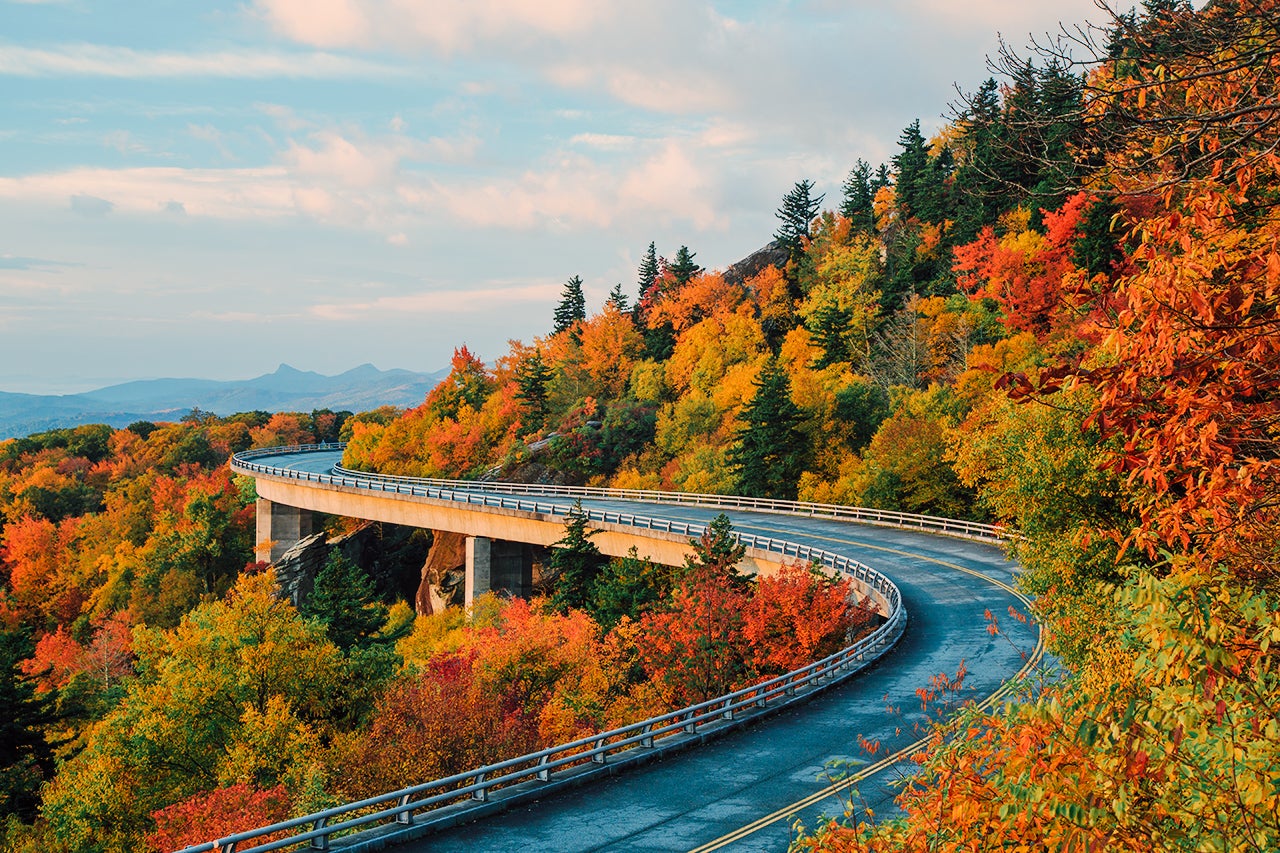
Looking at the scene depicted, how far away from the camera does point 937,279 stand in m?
80.9

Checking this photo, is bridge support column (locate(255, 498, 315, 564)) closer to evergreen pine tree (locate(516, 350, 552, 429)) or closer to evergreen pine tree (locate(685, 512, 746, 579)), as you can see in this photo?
evergreen pine tree (locate(516, 350, 552, 429))

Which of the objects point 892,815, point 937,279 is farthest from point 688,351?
point 892,815

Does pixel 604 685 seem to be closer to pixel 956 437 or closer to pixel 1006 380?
pixel 956 437

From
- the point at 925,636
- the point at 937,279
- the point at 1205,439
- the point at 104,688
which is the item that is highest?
the point at 937,279

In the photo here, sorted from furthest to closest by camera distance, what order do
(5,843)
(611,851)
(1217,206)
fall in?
(5,843) < (611,851) < (1217,206)

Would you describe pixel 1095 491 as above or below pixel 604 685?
above

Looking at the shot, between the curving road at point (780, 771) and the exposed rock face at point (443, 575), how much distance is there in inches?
1630

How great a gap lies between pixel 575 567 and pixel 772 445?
18.4m

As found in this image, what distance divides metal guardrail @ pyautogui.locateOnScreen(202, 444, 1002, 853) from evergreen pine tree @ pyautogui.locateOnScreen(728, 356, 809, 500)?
9.67 feet

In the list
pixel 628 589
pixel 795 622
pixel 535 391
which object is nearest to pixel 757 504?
pixel 628 589

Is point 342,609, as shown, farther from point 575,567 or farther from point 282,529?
point 282,529

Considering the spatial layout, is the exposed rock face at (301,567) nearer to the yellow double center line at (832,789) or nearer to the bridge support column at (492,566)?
→ the bridge support column at (492,566)

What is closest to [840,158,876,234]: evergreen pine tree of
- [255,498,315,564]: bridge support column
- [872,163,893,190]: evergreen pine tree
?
[872,163,893,190]: evergreen pine tree

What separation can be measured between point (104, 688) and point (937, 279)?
68745mm
